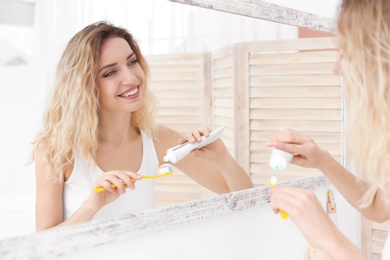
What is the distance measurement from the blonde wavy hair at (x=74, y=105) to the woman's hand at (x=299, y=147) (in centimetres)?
40

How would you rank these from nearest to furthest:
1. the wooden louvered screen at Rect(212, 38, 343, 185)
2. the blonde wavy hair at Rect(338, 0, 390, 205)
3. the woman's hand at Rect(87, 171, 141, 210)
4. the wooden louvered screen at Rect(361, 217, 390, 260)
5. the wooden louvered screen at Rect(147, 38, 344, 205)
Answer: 1. the blonde wavy hair at Rect(338, 0, 390, 205)
2. the woman's hand at Rect(87, 171, 141, 210)
3. the wooden louvered screen at Rect(147, 38, 344, 205)
4. the wooden louvered screen at Rect(212, 38, 343, 185)
5. the wooden louvered screen at Rect(361, 217, 390, 260)

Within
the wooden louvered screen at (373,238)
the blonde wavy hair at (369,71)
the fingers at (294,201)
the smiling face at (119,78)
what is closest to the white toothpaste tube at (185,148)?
the smiling face at (119,78)

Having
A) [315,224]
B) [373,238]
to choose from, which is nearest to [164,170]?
[315,224]

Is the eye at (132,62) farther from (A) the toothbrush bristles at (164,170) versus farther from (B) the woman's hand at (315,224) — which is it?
(B) the woman's hand at (315,224)

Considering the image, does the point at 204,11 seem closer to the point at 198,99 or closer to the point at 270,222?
the point at 198,99

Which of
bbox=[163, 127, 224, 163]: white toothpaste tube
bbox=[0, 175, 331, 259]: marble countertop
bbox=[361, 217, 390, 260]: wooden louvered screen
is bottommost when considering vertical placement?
bbox=[361, 217, 390, 260]: wooden louvered screen

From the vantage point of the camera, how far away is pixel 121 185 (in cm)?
92

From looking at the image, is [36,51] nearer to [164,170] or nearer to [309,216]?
[164,170]

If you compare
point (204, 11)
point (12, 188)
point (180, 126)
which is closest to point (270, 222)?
point (180, 126)

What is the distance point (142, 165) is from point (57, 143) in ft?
0.60

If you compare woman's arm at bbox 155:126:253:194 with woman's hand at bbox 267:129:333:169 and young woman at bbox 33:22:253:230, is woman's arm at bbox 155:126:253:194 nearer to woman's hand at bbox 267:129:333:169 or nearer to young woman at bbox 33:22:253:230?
young woman at bbox 33:22:253:230

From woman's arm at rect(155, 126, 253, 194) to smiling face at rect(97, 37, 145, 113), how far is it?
96 millimetres

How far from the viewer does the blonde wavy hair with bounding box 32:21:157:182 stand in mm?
828

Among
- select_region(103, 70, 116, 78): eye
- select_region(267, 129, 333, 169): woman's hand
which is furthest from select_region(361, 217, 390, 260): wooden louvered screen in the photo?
select_region(103, 70, 116, 78): eye
